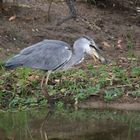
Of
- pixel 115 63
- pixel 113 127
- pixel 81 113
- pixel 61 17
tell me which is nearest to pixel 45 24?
pixel 61 17

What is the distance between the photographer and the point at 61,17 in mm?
13367

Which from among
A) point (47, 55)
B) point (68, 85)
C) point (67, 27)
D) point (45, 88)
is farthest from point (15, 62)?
point (67, 27)

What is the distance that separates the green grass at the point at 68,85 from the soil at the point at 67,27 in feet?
3.65

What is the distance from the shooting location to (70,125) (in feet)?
25.8

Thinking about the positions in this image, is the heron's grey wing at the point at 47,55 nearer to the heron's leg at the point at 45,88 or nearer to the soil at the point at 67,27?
the heron's leg at the point at 45,88

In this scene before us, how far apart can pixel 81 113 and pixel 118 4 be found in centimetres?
667

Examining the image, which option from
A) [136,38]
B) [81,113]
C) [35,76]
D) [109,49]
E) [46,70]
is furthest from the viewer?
[136,38]

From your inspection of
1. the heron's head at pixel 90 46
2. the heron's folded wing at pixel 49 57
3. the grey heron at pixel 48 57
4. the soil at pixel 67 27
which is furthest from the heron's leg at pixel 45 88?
the soil at pixel 67 27

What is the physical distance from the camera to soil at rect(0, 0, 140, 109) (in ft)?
39.4

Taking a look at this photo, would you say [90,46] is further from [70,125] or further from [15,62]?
[70,125]

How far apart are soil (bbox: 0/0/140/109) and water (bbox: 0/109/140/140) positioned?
8.74 ft

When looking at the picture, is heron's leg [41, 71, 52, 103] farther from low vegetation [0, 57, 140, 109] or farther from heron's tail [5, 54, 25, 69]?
heron's tail [5, 54, 25, 69]

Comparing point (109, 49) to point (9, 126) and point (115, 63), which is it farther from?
point (9, 126)

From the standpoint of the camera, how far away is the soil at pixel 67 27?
12.0 m
